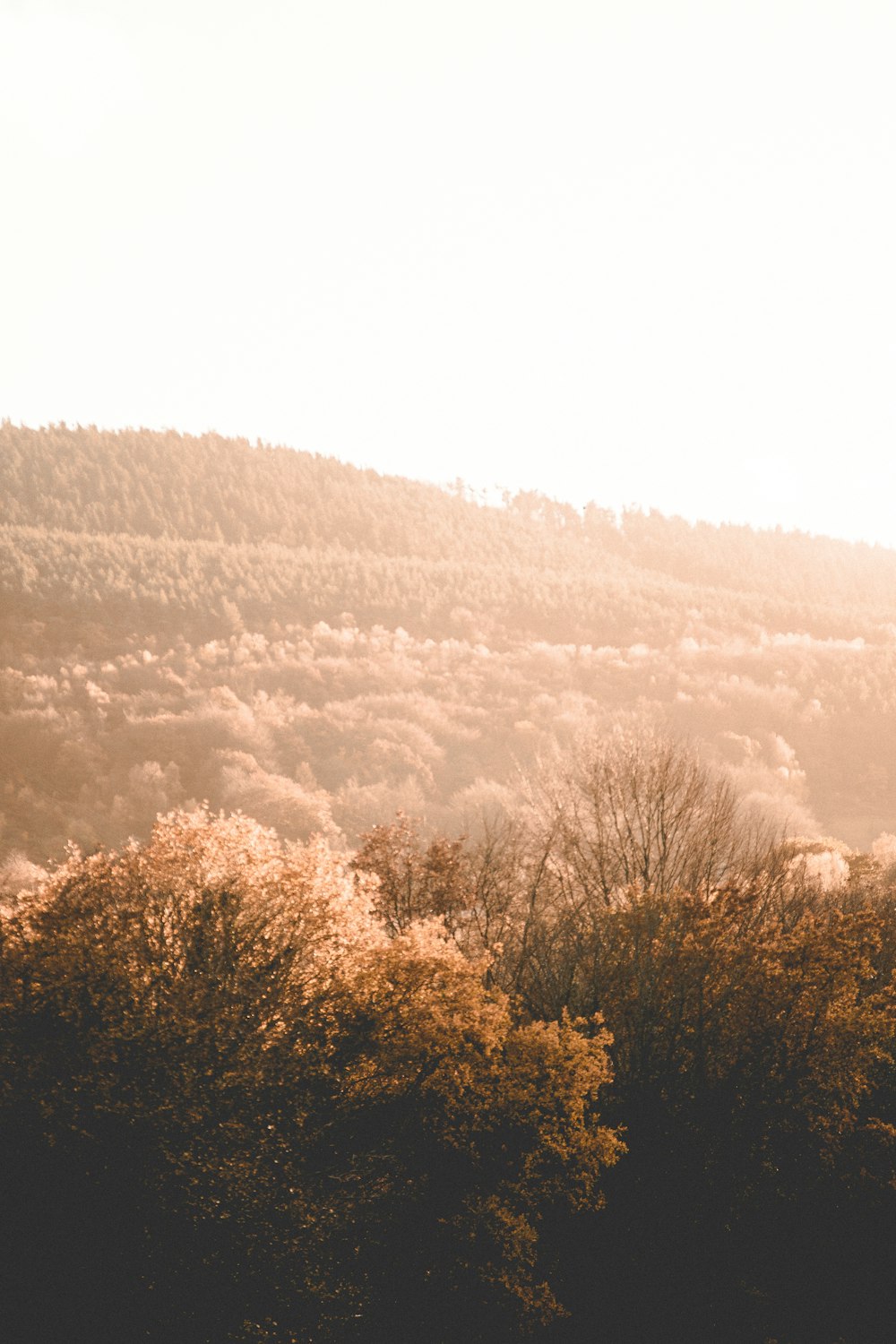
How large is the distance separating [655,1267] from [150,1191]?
37.8 ft

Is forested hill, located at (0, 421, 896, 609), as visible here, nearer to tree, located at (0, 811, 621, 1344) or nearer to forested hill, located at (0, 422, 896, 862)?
forested hill, located at (0, 422, 896, 862)

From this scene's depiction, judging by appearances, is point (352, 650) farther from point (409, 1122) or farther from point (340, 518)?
point (409, 1122)

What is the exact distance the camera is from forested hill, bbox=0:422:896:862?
7119cm

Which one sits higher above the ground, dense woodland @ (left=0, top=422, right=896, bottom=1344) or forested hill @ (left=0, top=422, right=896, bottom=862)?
forested hill @ (left=0, top=422, right=896, bottom=862)

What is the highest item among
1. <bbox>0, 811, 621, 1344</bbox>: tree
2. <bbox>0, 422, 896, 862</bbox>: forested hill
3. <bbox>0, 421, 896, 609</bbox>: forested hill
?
<bbox>0, 421, 896, 609</bbox>: forested hill

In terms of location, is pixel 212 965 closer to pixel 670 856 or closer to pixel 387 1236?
pixel 387 1236

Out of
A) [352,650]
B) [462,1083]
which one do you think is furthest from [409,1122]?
[352,650]

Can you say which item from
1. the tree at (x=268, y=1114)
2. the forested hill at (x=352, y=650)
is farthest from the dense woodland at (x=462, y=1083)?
the forested hill at (x=352, y=650)

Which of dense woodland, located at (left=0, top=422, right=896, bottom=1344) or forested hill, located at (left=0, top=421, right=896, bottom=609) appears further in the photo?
forested hill, located at (left=0, top=421, right=896, bottom=609)

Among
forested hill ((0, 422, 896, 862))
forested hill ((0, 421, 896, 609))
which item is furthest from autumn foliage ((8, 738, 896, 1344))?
forested hill ((0, 421, 896, 609))

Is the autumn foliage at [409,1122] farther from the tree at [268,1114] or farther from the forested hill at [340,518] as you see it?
the forested hill at [340,518]

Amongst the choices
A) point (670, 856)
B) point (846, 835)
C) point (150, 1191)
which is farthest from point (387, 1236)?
point (846, 835)

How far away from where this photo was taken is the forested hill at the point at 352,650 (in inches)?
2803

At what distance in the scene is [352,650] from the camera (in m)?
97.6
